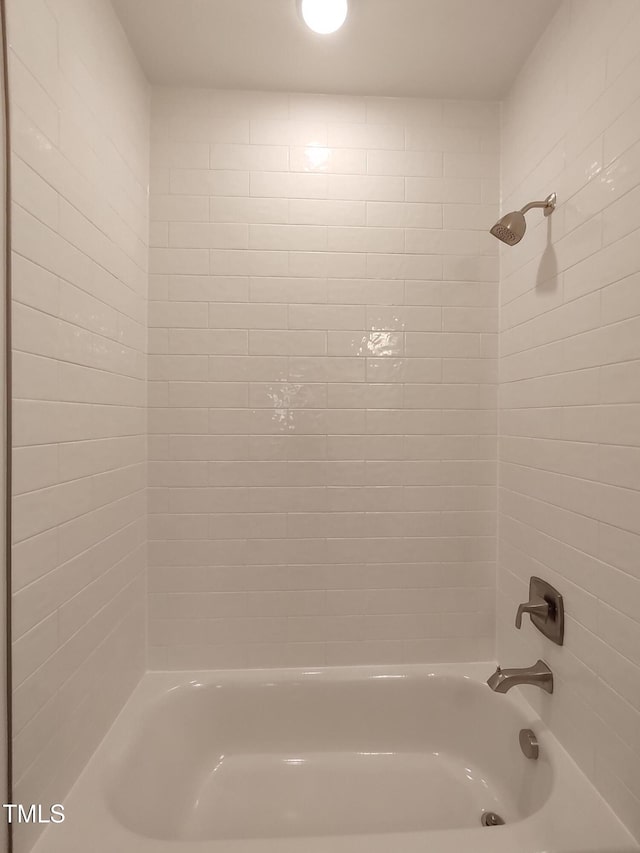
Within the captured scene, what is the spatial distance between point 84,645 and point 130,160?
151 centimetres

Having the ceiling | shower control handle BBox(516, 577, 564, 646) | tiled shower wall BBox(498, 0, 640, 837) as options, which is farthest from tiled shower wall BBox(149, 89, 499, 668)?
shower control handle BBox(516, 577, 564, 646)

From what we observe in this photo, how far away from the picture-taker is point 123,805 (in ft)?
3.95

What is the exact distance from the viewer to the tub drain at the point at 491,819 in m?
1.35

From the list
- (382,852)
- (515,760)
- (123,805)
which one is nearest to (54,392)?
(123,805)

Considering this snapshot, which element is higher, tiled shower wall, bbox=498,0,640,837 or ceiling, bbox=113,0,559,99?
ceiling, bbox=113,0,559,99

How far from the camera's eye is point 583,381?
119cm

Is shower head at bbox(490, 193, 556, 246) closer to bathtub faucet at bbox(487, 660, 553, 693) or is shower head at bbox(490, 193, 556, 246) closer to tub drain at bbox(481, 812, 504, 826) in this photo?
bathtub faucet at bbox(487, 660, 553, 693)

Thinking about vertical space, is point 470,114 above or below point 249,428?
above

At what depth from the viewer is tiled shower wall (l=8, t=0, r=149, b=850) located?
3.00 feet

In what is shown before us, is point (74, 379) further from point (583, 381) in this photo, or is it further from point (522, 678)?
point (522, 678)

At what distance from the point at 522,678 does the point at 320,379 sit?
1161 mm

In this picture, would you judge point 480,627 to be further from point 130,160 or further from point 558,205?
point 130,160

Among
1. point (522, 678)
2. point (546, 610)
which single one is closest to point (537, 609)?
point (546, 610)

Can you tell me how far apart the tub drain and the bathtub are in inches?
0.9
